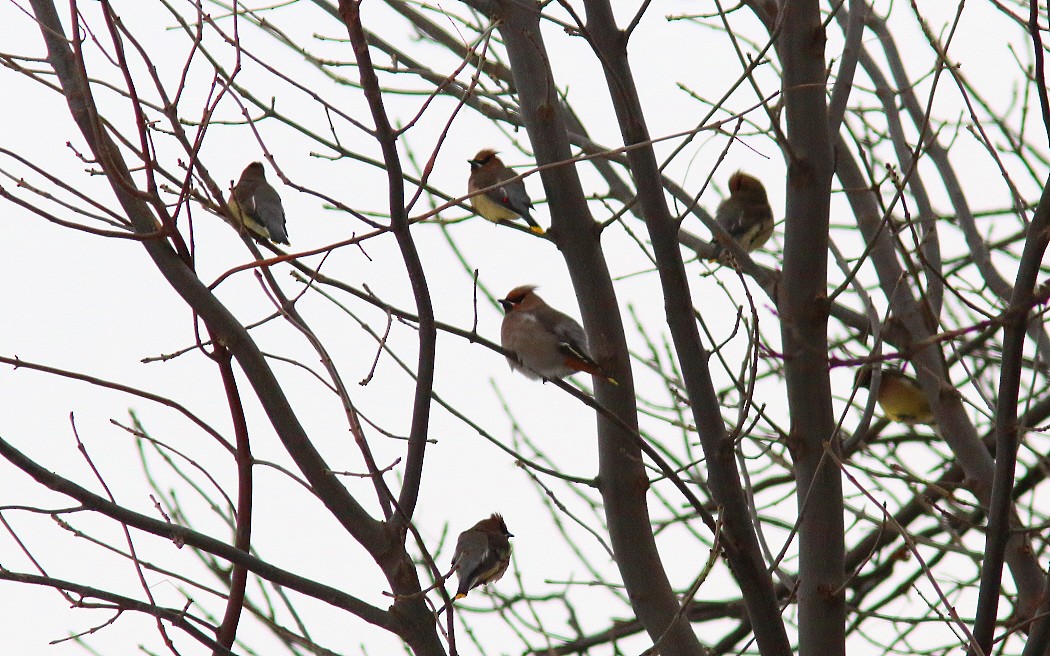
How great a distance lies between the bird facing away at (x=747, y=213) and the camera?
745 centimetres

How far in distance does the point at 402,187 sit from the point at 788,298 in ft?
6.25

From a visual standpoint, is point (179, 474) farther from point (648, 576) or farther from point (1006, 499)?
point (1006, 499)

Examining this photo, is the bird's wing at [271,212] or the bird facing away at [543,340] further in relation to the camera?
the bird's wing at [271,212]

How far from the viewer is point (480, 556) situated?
5.76 metres

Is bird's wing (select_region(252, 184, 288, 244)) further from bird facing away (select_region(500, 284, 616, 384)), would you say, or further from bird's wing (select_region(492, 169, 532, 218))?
bird facing away (select_region(500, 284, 616, 384))

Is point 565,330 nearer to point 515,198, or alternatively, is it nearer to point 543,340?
point 543,340

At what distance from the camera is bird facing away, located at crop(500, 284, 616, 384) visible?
566 cm

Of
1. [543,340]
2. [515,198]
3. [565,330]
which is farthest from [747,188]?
[543,340]

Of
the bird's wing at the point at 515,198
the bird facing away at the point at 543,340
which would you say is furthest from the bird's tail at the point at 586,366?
the bird's wing at the point at 515,198

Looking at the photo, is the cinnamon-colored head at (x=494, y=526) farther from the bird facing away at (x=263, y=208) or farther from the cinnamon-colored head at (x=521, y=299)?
the bird facing away at (x=263, y=208)

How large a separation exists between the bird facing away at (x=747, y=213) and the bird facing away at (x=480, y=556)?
2529mm

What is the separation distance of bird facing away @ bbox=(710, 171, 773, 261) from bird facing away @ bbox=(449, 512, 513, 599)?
2529 mm

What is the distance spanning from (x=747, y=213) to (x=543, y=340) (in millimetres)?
2410

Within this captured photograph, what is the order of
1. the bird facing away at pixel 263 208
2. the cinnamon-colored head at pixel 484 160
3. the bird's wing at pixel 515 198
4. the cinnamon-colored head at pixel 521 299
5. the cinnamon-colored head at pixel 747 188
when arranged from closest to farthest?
1. the cinnamon-colored head at pixel 521 299
2. the bird facing away at pixel 263 208
3. the bird's wing at pixel 515 198
4. the cinnamon-colored head at pixel 747 188
5. the cinnamon-colored head at pixel 484 160
